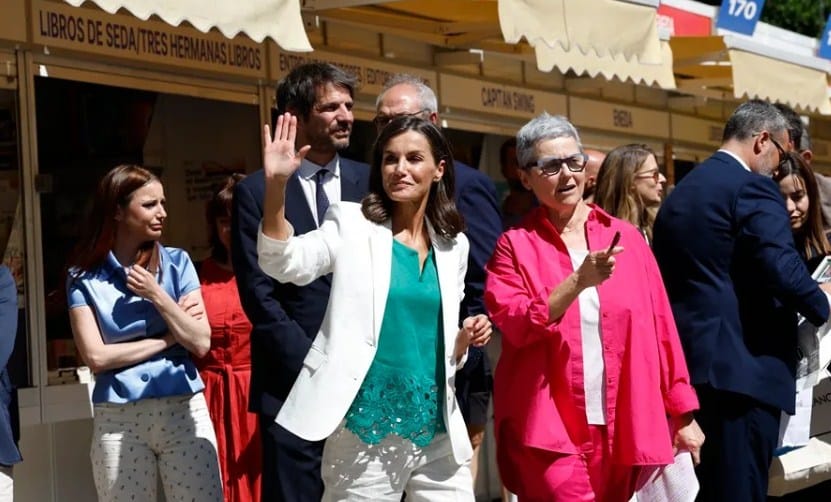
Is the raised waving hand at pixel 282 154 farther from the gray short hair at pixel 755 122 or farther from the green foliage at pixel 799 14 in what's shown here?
the green foliage at pixel 799 14

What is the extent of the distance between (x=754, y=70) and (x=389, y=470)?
21.9 feet

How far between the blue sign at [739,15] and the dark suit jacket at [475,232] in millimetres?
9019

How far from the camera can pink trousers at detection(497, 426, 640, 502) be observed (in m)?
5.09

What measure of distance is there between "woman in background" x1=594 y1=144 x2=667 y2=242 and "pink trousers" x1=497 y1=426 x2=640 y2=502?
6.58ft

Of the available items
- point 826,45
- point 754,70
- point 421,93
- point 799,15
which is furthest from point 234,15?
point 799,15

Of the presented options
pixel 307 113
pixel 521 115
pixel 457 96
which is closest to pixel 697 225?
pixel 307 113

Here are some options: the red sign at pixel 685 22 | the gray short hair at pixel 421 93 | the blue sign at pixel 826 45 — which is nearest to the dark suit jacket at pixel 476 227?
the gray short hair at pixel 421 93

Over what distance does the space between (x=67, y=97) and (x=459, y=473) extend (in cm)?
352

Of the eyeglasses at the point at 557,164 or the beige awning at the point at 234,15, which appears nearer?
the eyeglasses at the point at 557,164

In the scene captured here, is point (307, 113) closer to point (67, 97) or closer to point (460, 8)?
point (67, 97)

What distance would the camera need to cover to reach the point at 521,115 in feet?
36.9

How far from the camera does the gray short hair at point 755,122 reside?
6.20 metres

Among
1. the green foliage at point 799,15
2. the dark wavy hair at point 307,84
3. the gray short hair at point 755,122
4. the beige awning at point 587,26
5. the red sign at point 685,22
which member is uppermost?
the green foliage at point 799,15

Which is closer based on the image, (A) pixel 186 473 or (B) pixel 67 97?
(A) pixel 186 473
